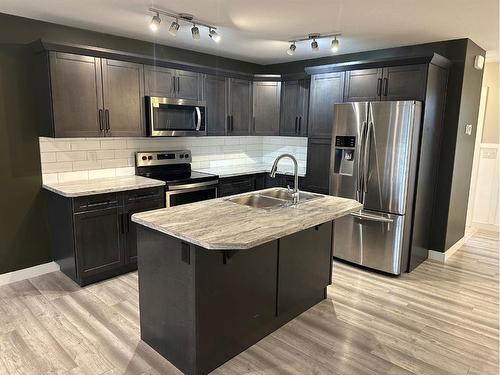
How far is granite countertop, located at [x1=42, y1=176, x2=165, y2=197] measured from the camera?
328 cm

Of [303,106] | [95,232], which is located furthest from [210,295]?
[303,106]

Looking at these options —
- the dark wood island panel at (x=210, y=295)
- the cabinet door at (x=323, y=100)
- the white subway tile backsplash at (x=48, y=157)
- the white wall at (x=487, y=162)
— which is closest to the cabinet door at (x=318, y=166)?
the cabinet door at (x=323, y=100)

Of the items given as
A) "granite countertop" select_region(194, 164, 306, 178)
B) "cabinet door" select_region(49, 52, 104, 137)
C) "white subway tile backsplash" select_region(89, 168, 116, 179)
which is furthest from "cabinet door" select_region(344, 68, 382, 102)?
"white subway tile backsplash" select_region(89, 168, 116, 179)

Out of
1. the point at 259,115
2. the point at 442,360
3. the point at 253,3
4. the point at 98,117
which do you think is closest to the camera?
the point at 442,360

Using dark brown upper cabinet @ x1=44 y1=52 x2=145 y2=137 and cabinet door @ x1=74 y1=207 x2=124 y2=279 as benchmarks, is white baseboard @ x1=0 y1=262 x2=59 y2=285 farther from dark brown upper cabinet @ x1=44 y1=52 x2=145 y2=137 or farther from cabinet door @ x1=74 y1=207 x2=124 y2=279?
dark brown upper cabinet @ x1=44 y1=52 x2=145 y2=137

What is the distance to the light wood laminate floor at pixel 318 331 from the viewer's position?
2.38 m

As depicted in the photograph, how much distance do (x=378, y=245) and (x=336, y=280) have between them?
62 cm

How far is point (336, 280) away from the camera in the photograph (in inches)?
147

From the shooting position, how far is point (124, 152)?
415cm

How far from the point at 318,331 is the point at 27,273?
2943 mm

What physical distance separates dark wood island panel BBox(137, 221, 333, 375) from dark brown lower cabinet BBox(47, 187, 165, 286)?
1.15m

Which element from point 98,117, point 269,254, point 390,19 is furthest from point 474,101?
point 98,117

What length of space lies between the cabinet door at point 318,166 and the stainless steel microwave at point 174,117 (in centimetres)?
140

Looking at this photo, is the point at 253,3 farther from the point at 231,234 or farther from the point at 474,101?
the point at 474,101
